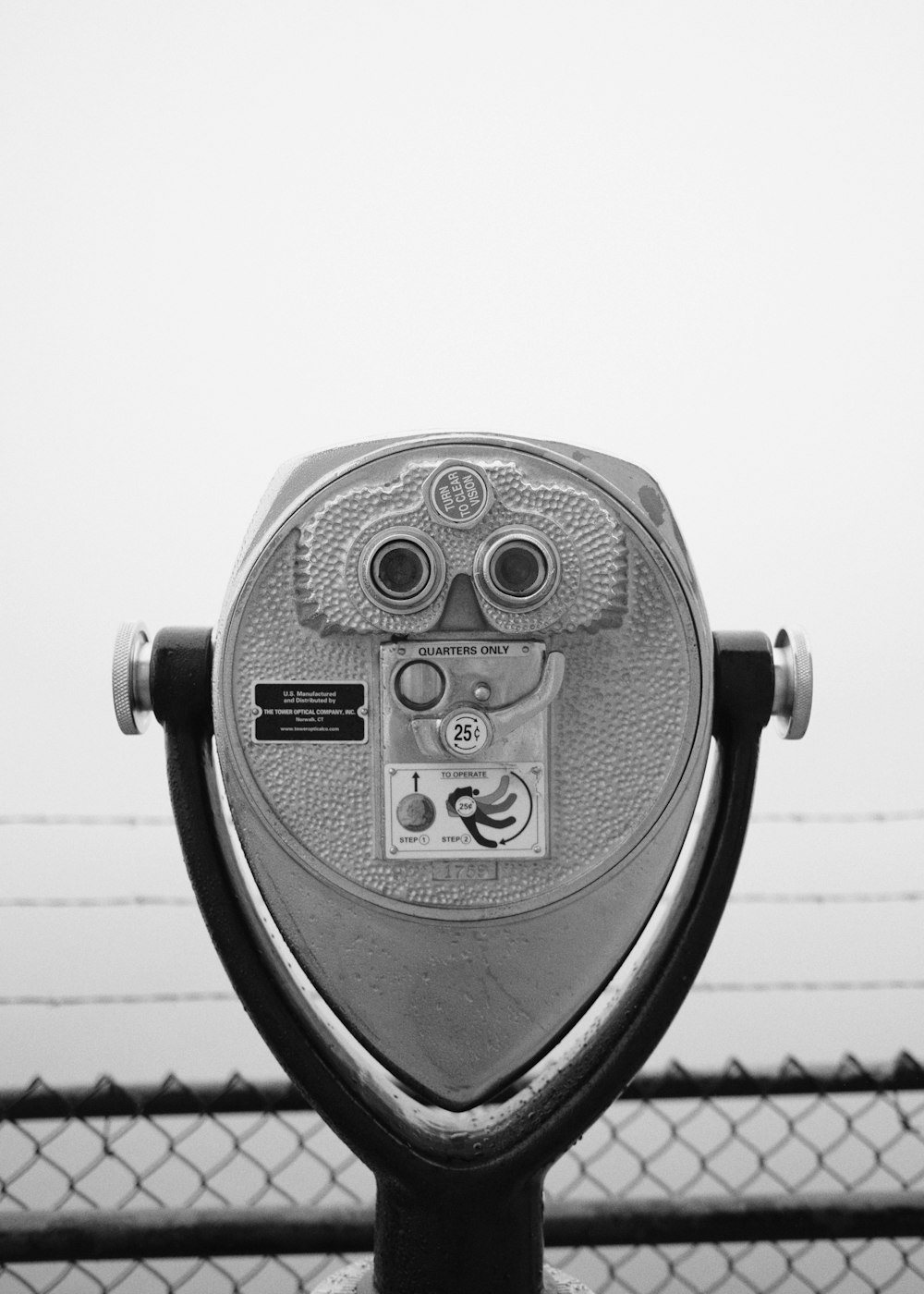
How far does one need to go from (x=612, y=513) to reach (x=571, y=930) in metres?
0.31

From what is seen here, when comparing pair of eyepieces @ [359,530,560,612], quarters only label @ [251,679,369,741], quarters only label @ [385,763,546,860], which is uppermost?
pair of eyepieces @ [359,530,560,612]

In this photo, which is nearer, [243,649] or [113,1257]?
[243,649]

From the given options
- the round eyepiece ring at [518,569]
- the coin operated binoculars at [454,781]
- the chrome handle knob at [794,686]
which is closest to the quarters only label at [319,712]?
the coin operated binoculars at [454,781]

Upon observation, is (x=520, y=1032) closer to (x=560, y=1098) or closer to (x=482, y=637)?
(x=560, y=1098)

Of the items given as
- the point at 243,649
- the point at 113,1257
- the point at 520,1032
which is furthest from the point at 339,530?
the point at 113,1257

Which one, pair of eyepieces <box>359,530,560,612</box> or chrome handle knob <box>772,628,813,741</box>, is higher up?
pair of eyepieces <box>359,530,560,612</box>

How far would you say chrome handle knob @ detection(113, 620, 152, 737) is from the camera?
0.94 meters

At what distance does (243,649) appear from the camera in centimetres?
90

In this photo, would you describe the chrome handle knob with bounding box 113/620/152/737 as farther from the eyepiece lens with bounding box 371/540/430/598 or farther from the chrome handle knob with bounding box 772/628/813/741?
the chrome handle knob with bounding box 772/628/813/741

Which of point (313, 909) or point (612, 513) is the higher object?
point (612, 513)

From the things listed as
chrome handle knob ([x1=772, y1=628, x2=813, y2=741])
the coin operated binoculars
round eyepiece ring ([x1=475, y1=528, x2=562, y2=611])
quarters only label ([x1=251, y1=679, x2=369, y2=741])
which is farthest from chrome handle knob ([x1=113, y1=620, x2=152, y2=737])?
chrome handle knob ([x1=772, y1=628, x2=813, y2=741])

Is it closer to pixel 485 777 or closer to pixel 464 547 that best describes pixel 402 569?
pixel 464 547

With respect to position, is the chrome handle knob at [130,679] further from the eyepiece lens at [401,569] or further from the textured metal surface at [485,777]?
the eyepiece lens at [401,569]

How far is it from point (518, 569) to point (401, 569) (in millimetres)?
83
